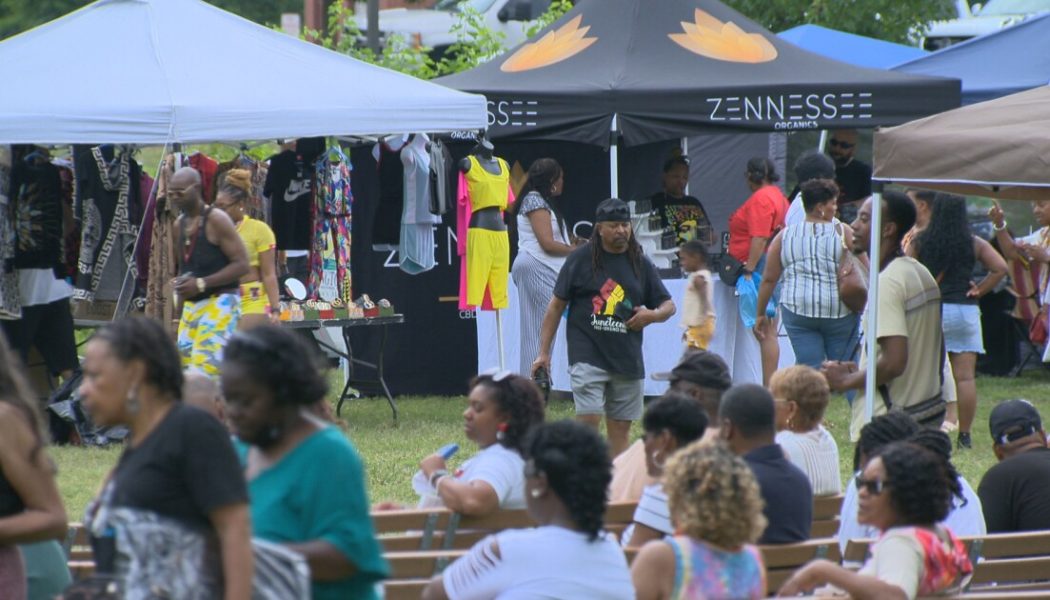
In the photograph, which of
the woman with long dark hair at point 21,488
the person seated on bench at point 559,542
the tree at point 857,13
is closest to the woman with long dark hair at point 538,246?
the person seated on bench at point 559,542

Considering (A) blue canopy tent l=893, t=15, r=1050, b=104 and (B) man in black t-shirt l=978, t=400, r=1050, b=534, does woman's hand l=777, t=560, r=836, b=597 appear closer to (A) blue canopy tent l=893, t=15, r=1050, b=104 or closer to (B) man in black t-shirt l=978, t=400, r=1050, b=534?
(B) man in black t-shirt l=978, t=400, r=1050, b=534

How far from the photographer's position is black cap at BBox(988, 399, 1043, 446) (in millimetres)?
5871

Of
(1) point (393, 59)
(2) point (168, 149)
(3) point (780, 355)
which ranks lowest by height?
(3) point (780, 355)

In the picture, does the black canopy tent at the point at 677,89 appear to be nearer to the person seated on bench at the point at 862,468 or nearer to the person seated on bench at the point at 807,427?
the person seated on bench at the point at 807,427

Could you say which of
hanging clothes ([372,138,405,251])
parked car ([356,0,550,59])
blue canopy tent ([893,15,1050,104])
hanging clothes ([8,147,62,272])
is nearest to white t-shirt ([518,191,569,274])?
hanging clothes ([372,138,405,251])

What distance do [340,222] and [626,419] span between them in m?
3.89

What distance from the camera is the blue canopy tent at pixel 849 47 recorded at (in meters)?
17.0

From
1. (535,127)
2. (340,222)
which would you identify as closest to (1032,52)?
(535,127)

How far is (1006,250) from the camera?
43.7ft

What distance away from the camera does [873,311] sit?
308 inches

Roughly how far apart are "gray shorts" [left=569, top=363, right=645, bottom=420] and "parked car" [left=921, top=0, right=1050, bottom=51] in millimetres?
13629

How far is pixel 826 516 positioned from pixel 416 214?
249 inches

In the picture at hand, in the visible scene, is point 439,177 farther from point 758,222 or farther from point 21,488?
point 21,488

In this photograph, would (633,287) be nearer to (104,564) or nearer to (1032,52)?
(104,564)
